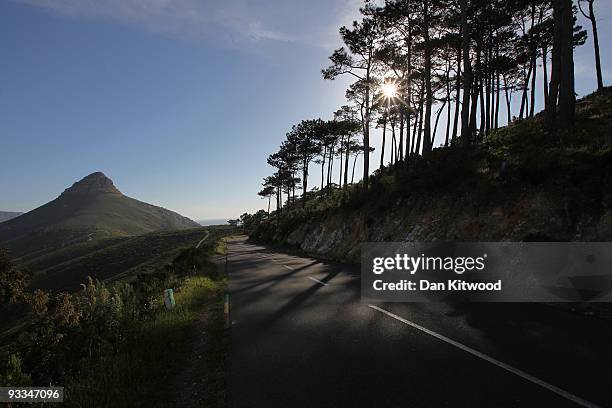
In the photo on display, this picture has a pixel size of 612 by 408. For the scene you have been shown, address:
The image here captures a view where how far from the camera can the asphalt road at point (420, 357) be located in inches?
167

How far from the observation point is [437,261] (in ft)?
43.3

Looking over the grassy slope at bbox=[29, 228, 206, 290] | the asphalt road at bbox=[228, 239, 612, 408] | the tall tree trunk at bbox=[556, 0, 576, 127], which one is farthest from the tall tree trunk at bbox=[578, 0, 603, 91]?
the grassy slope at bbox=[29, 228, 206, 290]

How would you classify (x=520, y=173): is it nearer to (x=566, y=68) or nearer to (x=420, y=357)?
(x=566, y=68)

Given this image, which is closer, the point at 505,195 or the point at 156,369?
the point at 156,369

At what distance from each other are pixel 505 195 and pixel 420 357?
29.1 ft

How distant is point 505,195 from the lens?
40.0 feet

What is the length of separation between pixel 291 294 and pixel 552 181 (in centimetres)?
870

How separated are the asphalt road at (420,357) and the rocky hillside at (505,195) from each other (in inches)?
128

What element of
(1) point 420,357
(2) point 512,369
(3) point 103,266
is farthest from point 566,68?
(3) point 103,266

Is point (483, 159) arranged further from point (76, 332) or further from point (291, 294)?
point (76, 332)

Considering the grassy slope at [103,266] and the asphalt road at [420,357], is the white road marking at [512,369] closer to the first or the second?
the asphalt road at [420,357]

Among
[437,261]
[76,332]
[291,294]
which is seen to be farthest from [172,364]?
[437,261]

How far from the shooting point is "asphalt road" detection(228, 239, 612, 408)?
4.23 m

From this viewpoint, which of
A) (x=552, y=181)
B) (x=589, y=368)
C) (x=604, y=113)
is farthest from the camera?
(x=604, y=113)
